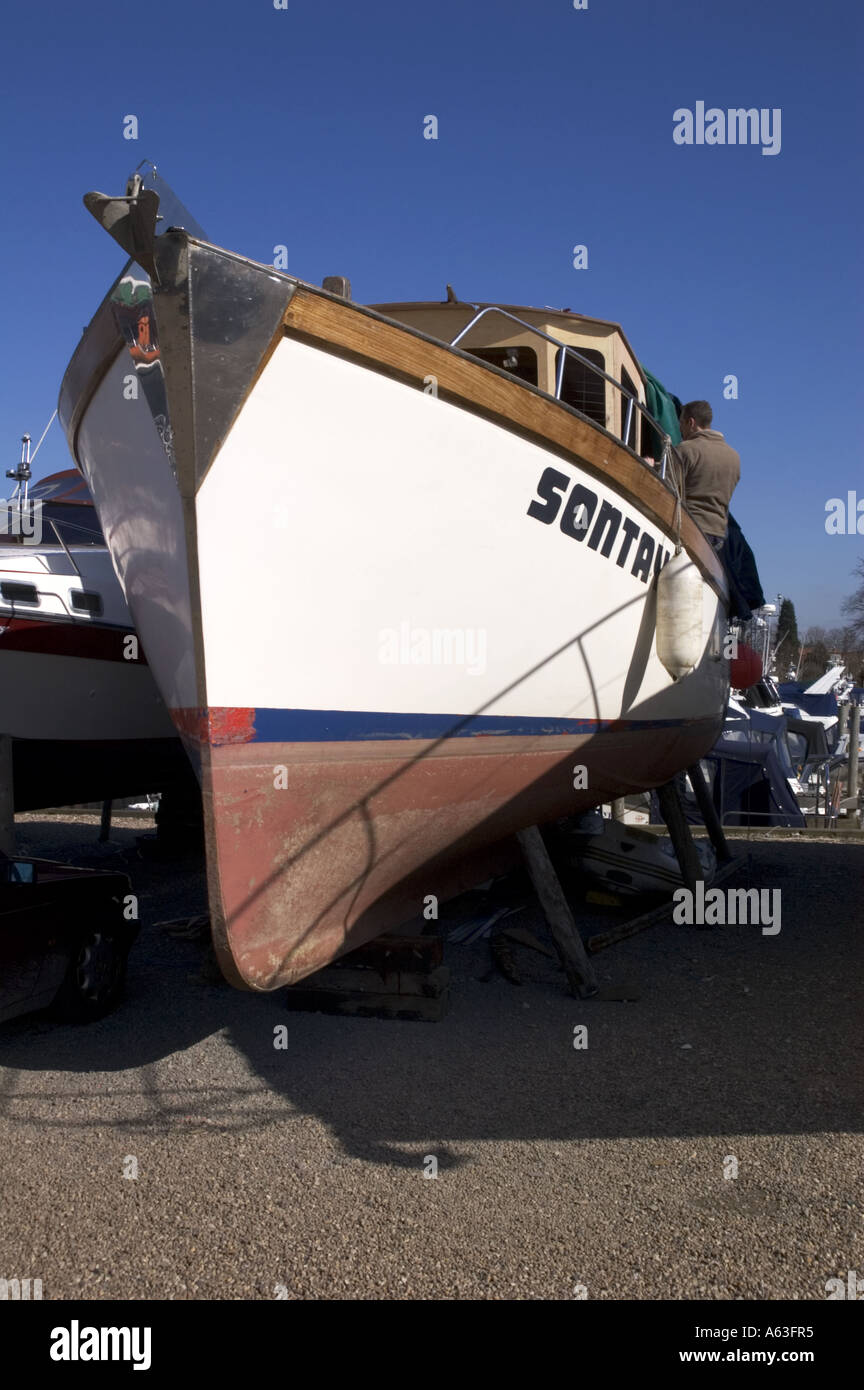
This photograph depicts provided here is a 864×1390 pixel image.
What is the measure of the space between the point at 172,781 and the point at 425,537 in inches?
210

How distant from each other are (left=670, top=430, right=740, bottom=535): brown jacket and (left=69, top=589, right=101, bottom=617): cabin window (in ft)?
13.6

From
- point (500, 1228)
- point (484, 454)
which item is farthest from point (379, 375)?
point (500, 1228)

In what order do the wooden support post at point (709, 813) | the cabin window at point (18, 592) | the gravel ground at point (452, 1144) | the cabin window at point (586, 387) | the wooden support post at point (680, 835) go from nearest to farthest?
the gravel ground at point (452, 1144), the cabin window at point (586, 387), the cabin window at point (18, 592), the wooden support post at point (680, 835), the wooden support post at point (709, 813)

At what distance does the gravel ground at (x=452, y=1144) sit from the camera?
2754 mm

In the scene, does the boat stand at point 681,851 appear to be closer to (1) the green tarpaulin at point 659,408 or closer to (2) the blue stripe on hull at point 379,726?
(2) the blue stripe on hull at point 379,726

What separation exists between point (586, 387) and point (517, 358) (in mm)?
554

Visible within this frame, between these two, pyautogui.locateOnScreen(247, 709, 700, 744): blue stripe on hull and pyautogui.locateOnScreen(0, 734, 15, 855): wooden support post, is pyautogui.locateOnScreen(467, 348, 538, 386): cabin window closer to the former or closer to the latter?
pyautogui.locateOnScreen(247, 709, 700, 744): blue stripe on hull

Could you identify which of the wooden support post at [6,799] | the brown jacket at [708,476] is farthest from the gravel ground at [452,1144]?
the brown jacket at [708,476]

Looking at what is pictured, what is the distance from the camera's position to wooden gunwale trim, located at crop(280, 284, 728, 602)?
3.55 m

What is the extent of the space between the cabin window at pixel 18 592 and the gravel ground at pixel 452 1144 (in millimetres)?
2606

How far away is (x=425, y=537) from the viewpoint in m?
3.99

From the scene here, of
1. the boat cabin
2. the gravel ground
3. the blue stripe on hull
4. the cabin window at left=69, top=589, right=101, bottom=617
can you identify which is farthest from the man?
the cabin window at left=69, top=589, right=101, bottom=617

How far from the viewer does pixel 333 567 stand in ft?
12.4
